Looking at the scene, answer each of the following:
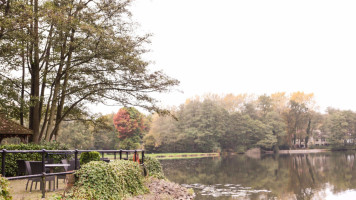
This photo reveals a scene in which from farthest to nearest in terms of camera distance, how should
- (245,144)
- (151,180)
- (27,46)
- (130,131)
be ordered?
1. (245,144)
2. (130,131)
3. (27,46)
4. (151,180)

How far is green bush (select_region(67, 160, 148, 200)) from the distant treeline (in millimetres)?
48788

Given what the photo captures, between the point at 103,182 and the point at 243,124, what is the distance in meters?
61.9

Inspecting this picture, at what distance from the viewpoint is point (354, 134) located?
3071 inches

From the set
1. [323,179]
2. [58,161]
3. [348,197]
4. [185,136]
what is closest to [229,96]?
[185,136]

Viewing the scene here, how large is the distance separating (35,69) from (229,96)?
61088 millimetres

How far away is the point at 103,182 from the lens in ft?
27.9

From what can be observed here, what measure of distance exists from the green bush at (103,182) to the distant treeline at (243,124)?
1921 inches

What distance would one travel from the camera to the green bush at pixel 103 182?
793cm

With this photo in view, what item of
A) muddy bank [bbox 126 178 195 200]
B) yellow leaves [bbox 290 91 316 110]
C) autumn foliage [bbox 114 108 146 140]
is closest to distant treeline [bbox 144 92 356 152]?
yellow leaves [bbox 290 91 316 110]

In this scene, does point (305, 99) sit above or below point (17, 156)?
above

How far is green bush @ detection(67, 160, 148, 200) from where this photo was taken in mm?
7926

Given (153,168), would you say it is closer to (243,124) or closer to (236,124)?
(236,124)

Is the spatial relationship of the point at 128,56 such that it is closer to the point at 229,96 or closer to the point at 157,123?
the point at 157,123

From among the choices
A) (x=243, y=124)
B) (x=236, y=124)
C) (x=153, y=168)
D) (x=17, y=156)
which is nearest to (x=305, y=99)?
(x=243, y=124)
